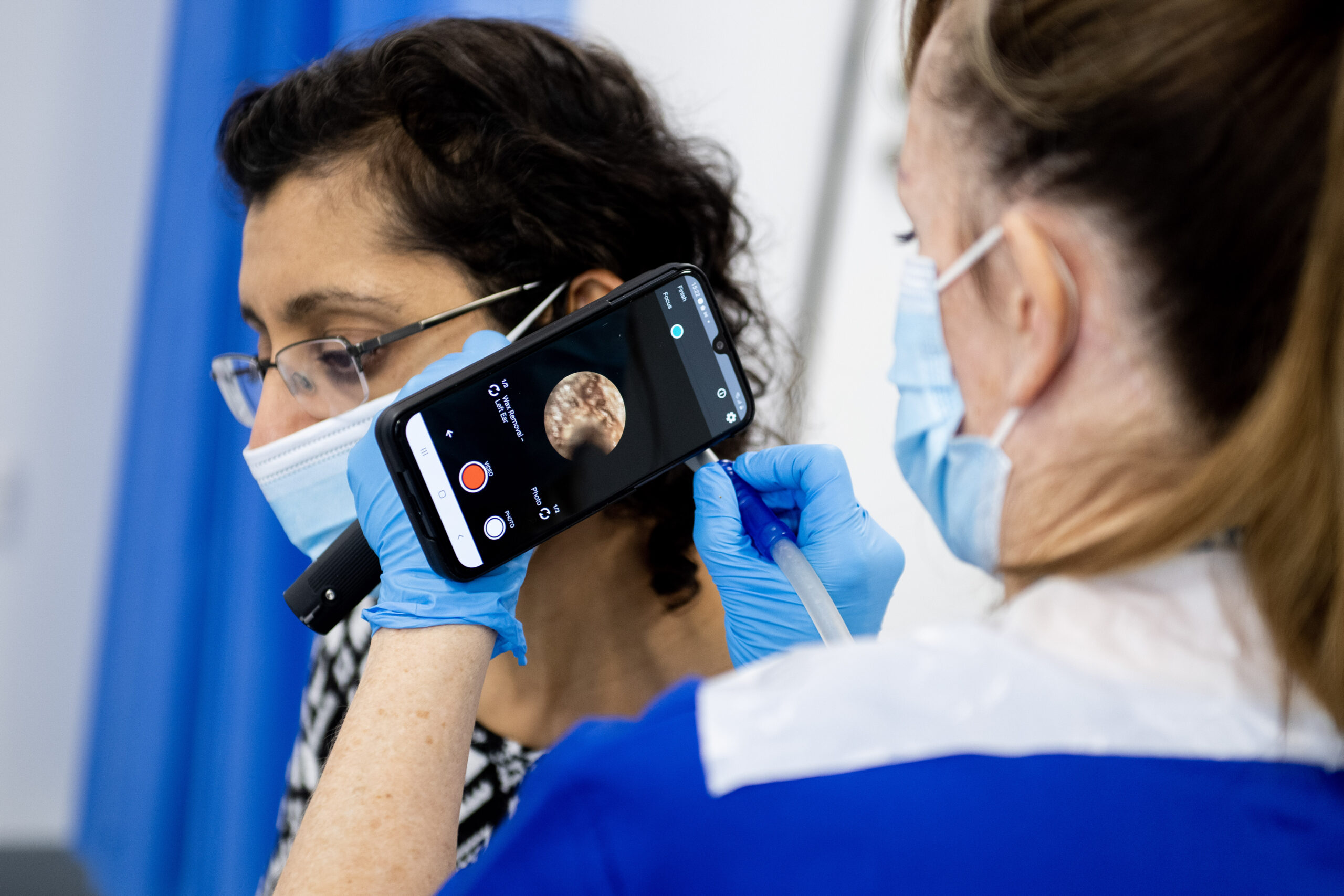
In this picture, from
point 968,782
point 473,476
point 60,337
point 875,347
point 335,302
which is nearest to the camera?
point 968,782

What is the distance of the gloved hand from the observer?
2.20ft

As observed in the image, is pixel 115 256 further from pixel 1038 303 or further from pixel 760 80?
pixel 1038 303

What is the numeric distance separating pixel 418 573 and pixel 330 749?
12.5 inches

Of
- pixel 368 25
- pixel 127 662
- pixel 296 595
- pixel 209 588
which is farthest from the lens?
pixel 127 662

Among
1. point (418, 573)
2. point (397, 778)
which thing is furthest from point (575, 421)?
point (397, 778)

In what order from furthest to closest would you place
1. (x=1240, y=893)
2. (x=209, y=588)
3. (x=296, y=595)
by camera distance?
(x=209, y=588)
(x=296, y=595)
(x=1240, y=893)

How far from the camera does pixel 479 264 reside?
78 cm

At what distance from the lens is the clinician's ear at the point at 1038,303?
398 mm

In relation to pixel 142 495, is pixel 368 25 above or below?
above

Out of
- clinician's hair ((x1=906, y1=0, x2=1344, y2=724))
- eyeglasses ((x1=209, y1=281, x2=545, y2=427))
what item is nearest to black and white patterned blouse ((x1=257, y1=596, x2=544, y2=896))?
eyeglasses ((x1=209, y1=281, x2=545, y2=427))

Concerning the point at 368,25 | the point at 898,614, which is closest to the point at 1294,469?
the point at 898,614

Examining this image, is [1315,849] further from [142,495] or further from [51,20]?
[51,20]

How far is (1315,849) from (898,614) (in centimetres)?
87

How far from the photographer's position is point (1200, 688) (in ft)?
1.10
